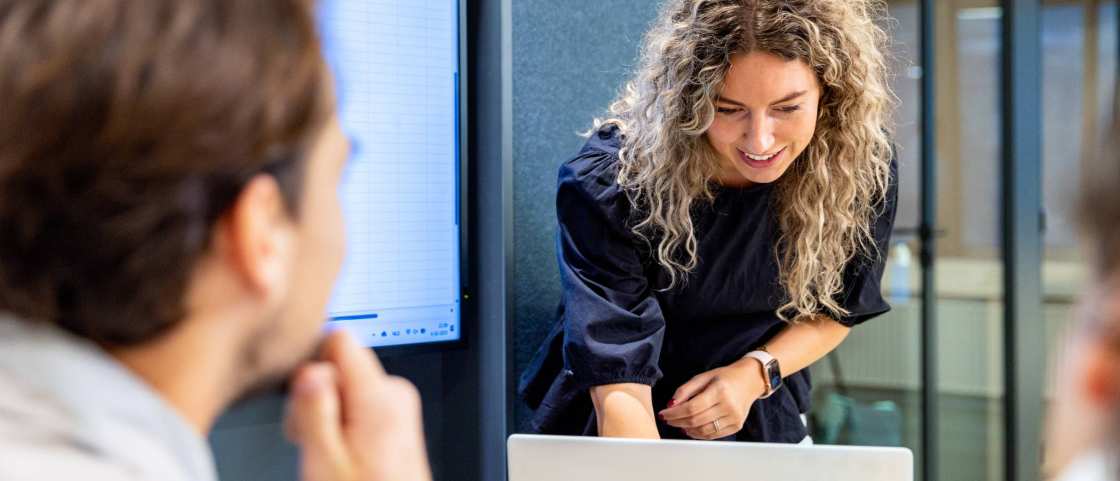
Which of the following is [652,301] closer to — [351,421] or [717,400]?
[717,400]

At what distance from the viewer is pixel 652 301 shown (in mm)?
1624

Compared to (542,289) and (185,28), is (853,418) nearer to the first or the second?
(542,289)

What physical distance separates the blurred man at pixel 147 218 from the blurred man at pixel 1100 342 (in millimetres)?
389

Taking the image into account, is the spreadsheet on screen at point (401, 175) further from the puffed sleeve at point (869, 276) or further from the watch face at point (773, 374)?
the puffed sleeve at point (869, 276)

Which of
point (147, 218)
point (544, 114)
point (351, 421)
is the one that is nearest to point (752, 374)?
point (544, 114)

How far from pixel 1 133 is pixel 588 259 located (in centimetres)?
113

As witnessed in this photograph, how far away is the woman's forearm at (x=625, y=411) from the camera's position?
1531 millimetres

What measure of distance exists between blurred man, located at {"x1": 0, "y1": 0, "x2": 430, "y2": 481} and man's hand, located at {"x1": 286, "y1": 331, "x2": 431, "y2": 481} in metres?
0.09

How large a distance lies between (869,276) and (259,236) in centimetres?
127

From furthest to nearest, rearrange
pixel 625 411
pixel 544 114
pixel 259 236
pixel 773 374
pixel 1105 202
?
pixel 544 114 < pixel 773 374 < pixel 625 411 < pixel 259 236 < pixel 1105 202

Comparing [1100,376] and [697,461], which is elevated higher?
[1100,376]

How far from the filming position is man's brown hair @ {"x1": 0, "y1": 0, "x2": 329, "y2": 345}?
Answer: 542mm

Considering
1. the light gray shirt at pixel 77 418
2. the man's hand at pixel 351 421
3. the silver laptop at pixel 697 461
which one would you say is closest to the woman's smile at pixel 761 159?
the silver laptop at pixel 697 461

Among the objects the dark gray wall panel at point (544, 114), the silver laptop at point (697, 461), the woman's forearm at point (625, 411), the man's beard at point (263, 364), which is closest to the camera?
the man's beard at point (263, 364)
